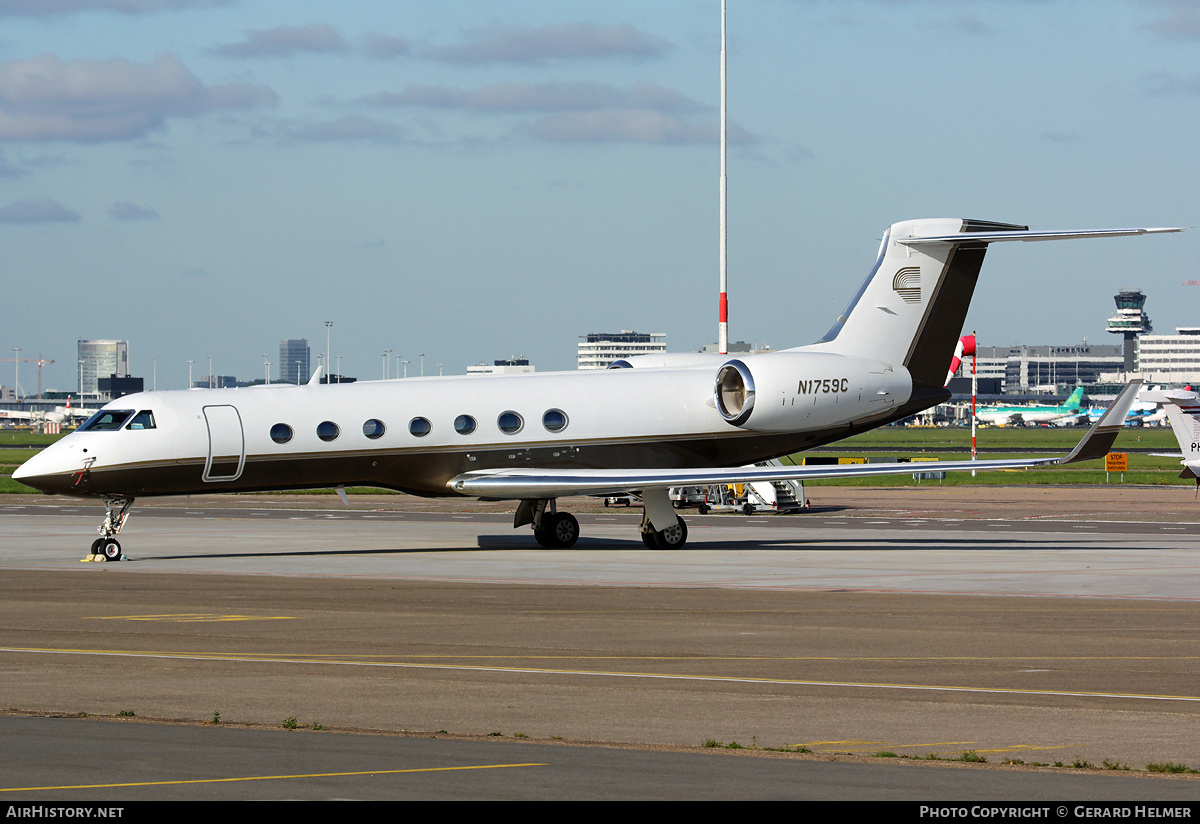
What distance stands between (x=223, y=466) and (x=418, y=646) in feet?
46.9

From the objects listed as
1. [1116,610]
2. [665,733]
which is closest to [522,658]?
[665,733]

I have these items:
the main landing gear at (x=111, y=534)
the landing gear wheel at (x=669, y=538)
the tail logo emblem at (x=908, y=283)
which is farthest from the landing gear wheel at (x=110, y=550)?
the tail logo emblem at (x=908, y=283)

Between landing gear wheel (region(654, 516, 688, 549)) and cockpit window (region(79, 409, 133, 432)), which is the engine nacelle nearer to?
landing gear wheel (region(654, 516, 688, 549))

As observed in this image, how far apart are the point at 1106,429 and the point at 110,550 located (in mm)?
20912

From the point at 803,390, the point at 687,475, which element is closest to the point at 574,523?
the point at 687,475

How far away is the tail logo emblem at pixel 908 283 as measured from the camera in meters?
34.7

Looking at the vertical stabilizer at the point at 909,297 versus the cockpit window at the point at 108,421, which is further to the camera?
the vertical stabilizer at the point at 909,297

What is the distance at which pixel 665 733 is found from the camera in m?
11.8

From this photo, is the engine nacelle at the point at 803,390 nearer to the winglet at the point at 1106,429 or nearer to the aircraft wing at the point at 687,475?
the aircraft wing at the point at 687,475

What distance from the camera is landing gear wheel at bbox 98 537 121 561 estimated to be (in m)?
30.2

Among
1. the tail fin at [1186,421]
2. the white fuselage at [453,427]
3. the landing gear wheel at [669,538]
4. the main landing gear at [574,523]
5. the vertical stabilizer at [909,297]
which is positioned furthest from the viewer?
the tail fin at [1186,421]

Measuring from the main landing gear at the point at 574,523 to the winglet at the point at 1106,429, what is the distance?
8.84 metres

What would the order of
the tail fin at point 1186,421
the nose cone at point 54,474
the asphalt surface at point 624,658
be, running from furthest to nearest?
the tail fin at point 1186,421 → the nose cone at point 54,474 → the asphalt surface at point 624,658

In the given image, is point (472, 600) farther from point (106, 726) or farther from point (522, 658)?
point (106, 726)
